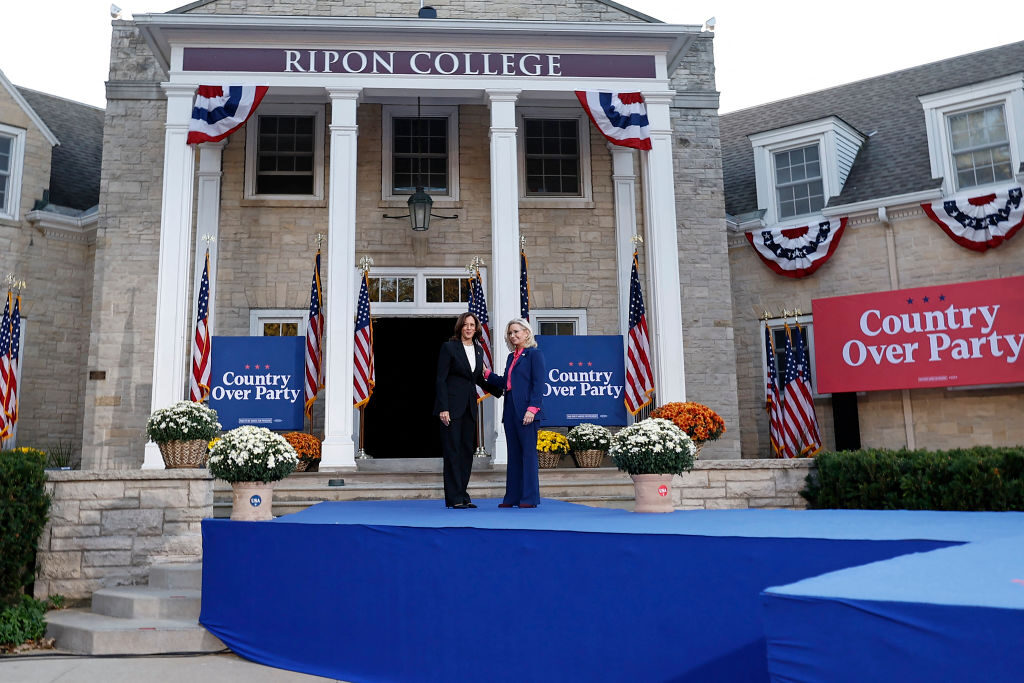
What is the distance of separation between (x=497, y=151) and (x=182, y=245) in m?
5.16

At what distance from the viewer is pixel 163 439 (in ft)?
32.8

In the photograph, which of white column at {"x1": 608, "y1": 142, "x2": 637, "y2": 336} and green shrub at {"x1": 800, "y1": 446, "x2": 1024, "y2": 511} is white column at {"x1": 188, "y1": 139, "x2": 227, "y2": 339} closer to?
white column at {"x1": 608, "y1": 142, "x2": 637, "y2": 336}

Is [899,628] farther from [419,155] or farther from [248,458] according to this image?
[419,155]

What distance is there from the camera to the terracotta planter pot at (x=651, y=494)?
24.0ft

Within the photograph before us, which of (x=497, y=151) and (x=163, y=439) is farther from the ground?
(x=497, y=151)

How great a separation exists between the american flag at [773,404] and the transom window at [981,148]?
4.74 m

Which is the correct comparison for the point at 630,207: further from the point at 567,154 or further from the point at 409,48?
the point at 409,48

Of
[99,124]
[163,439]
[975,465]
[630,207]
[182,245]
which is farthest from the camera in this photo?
[99,124]

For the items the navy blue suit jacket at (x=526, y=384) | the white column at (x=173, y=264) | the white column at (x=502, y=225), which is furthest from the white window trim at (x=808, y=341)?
the white column at (x=173, y=264)

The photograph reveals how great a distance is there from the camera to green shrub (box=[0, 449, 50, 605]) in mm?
7508

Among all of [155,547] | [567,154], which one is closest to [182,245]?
[155,547]

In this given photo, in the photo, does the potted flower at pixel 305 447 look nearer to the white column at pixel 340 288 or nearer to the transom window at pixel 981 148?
the white column at pixel 340 288

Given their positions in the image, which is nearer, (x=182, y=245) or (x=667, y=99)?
(x=182, y=245)

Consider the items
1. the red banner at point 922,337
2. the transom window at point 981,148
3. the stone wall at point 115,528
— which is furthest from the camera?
the transom window at point 981,148
